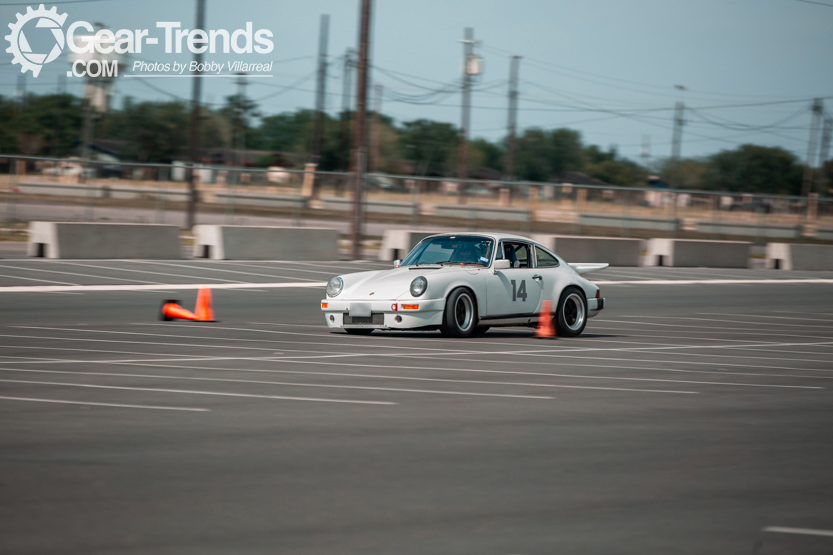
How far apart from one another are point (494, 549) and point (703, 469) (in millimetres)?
2086

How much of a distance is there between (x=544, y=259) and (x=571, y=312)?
782 mm

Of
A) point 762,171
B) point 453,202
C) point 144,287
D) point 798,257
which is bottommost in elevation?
point 144,287

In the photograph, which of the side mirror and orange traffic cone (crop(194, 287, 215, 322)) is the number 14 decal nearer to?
the side mirror

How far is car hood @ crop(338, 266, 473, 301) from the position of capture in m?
12.1

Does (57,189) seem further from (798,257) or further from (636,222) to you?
(798,257)

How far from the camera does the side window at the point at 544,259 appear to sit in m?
13.5

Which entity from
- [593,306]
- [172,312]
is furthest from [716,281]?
[172,312]

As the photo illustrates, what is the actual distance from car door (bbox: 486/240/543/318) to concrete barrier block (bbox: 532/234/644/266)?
15.7 meters

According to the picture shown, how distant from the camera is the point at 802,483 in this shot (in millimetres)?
5578

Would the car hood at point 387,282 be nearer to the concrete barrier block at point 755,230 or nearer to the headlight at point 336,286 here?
the headlight at point 336,286

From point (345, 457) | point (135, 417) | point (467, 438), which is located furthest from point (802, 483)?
point (135, 417)

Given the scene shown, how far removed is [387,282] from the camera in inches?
483

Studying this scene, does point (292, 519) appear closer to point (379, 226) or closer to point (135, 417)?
point (135, 417)

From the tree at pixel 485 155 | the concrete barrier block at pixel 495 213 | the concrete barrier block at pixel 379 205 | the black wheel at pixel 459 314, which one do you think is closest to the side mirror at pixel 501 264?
the black wheel at pixel 459 314
